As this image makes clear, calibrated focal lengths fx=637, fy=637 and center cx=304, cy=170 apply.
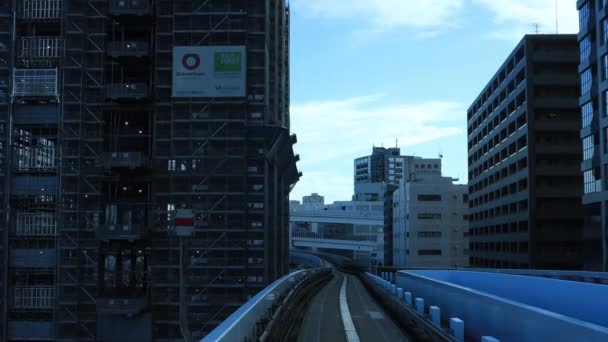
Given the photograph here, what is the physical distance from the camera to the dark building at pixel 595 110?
185 ft

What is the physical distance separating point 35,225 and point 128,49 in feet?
48.2

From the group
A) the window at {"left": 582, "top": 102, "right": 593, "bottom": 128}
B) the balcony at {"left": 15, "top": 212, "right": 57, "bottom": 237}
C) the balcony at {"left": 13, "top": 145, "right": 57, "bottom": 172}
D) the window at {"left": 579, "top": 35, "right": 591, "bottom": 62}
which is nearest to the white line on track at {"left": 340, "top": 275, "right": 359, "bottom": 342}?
the balcony at {"left": 15, "top": 212, "right": 57, "bottom": 237}

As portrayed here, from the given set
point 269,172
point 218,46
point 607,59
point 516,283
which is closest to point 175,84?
point 218,46

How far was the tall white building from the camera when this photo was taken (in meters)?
120

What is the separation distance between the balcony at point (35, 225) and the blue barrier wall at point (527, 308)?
34919mm

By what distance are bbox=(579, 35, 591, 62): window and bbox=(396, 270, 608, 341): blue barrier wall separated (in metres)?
47.5

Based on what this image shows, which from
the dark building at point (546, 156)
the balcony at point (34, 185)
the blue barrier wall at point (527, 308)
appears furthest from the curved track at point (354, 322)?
the dark building at point (546, 156)

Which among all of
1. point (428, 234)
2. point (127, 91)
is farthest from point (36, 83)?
point (428, 234)

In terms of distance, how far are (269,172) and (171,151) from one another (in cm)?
828

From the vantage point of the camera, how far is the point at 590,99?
59.4 meters

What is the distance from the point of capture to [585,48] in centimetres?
6125

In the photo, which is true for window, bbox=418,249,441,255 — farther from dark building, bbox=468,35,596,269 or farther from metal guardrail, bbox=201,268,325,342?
metal guardrail, bbox=201,268,325,342

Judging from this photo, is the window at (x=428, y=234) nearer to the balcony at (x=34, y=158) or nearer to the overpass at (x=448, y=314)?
the balcony at (x=34, y=158)

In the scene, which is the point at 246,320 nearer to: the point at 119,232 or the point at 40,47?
the point at 119,232
